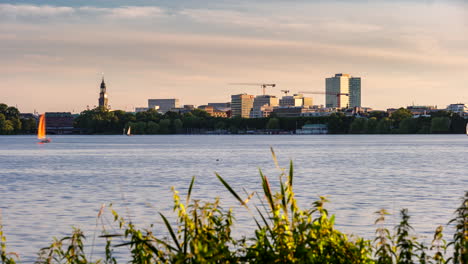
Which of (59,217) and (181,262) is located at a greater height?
(181,262)

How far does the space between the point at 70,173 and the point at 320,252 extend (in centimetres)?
5193

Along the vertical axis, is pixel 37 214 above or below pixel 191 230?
below

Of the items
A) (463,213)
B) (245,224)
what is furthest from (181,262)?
(245,224)

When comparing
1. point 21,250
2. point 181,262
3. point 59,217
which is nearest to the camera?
point 181,262

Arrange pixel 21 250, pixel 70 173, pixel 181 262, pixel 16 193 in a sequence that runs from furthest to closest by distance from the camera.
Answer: pixel 70 173 → pixel 16 193 → pixel 21 250 → pixel 181 262

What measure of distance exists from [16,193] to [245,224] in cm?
1990

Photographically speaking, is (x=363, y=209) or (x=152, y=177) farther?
(x=152, y=177)

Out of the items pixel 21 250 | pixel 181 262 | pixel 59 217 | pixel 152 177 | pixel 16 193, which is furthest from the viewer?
pixel 152 177

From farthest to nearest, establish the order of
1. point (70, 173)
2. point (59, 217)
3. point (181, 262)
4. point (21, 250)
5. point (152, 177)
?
1. point (70, 173)
2. point (152, 177)
3. point (59, 217)
4. point (21, 250)
5. point (181, 262)

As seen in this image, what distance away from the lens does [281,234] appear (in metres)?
11.0

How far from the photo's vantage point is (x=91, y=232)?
83.9 feet

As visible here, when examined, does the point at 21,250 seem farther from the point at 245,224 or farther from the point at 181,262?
the point at 181,262

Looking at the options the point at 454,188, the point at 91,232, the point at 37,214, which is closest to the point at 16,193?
the point at 37,214

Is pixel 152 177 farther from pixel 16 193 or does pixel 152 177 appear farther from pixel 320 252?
pixel 320 252
